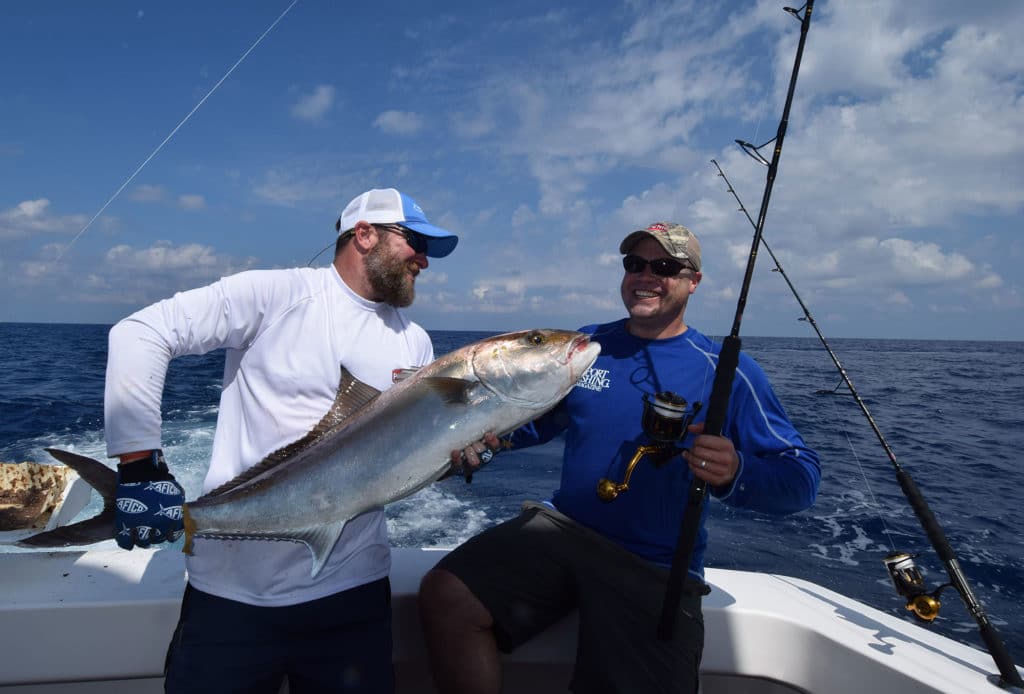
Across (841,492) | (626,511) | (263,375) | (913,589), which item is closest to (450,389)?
(263,375)

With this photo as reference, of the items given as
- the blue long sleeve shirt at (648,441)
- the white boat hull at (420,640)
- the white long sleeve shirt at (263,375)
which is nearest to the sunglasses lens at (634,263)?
the blue long sleeve shirt at (648,441)

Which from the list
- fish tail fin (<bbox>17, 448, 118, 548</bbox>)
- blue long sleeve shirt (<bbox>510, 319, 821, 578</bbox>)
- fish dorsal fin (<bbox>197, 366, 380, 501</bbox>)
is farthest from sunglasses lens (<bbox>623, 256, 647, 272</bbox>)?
fish tail fin (<bbox>17, 448, 118, 548</bbox>)

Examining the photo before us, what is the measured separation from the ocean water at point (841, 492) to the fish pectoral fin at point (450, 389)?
137 inches

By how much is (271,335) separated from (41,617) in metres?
1.50

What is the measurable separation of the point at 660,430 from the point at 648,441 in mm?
310

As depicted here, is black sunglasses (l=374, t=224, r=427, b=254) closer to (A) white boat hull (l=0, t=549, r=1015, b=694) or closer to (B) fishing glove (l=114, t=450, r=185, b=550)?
(B) fishing glove (l=114, t=450, r=185, b=550)

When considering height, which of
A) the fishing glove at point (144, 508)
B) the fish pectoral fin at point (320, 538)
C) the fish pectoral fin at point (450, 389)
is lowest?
the fish pectoral fin at point (320, 538)

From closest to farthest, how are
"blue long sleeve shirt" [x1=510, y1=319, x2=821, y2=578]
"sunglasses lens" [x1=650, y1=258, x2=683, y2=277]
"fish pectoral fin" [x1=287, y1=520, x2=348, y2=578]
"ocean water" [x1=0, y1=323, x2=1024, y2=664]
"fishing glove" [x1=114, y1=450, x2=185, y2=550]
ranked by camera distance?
"fishing glove" [x1=114, y1=450, x2=185, y2=550]
"fish pectoral fin" [x1=287, y1=520, x2=348, y2=578]
"blue long sleeve shirt" [x1=510, y1=319, x2=821, y2=578]
"sunglasses lens" [x1=650, y1=258, x2=683, y2=277]
"ocean water" [x1=0, y1=323, x2=1024, y2=664]

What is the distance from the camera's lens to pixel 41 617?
2.46 m

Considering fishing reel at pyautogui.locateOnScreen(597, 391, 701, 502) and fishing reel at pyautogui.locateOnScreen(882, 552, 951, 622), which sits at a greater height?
fishing reel at pyautogui.locateOnScreen(597, 391, 701, 502)

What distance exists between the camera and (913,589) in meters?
2.73

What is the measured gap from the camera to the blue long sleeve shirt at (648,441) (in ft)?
8.48

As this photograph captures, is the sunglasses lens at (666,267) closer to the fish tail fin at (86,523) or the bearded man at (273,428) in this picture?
the bearded man at (273,428)

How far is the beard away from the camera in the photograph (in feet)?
8.78
